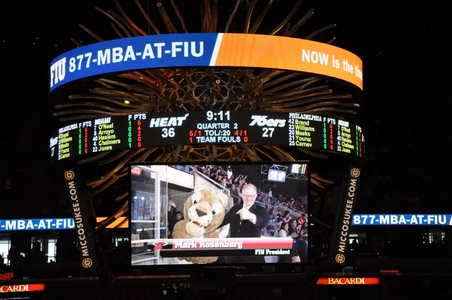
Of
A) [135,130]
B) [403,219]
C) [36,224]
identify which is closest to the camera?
[135,130]

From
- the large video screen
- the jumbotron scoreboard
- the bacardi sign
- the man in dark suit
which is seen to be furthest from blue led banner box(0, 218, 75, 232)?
the man in dark suit

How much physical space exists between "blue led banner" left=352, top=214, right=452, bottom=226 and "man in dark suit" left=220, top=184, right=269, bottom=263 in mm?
8900

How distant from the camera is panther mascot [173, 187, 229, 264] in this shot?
1622 centimetres

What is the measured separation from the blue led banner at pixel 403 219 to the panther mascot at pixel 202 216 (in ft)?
30.4

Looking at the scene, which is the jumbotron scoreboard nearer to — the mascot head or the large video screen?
the large video screen

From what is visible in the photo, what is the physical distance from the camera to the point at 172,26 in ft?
54.9

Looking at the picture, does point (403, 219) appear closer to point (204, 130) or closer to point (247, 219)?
point (247, 219)

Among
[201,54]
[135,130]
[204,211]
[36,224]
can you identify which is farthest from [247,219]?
[36,224]

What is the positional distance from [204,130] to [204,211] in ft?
4.99

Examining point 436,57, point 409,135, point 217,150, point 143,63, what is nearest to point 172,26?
point 143,63

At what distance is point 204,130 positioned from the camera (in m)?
15.8

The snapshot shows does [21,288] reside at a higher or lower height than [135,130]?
lower

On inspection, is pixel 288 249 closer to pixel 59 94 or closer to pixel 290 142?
pixel 290 142

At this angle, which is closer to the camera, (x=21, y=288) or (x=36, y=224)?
(x=21, y=288)
